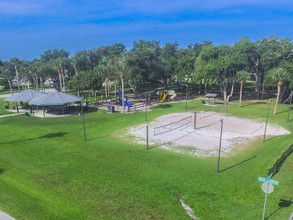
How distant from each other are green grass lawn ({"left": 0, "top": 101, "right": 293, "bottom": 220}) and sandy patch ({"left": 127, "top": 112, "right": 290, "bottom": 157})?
1.69 meters

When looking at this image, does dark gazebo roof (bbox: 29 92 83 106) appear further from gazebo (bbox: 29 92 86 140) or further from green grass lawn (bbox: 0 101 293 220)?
green grass lawn (bbox: 0 101 293 220)

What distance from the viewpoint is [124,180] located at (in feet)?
68.3

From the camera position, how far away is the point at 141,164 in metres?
23.9

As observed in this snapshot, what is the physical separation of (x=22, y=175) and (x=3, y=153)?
6.95 m

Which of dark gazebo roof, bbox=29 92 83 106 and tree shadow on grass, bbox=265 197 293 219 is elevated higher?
dark gazebo roof, bbox=29 92 83 106

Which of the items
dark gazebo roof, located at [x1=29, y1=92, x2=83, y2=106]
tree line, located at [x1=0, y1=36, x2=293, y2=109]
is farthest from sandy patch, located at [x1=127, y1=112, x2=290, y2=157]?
dark gazebo roof, located at [x1=29, y1=92, x2=83, y2=106]

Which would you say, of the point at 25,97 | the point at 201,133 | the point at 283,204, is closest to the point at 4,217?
the point at 283,204

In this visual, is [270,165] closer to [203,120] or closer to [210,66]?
[203,120]

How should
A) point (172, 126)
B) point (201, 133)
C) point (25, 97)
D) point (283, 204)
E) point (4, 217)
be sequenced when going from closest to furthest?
point (4, 217), point (283, 204), point (201, 133), point (172, 126), point (25, 97)

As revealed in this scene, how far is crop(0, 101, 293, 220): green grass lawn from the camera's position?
16.8 m

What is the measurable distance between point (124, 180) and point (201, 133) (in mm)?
14913

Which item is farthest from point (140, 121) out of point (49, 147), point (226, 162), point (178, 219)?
point (178, 219)

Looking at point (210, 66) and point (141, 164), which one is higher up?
point (210, 66)

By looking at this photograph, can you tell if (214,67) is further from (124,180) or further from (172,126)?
(124,180)
